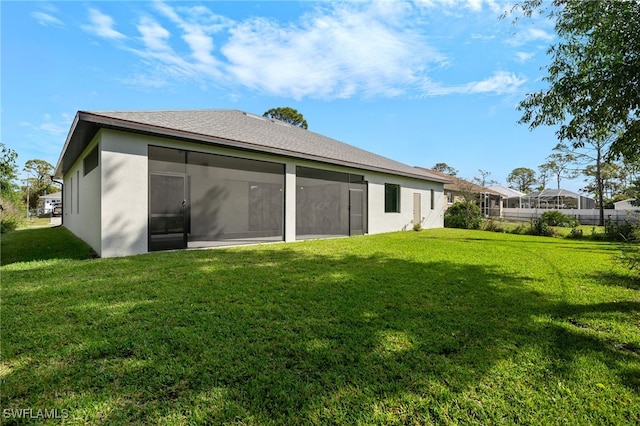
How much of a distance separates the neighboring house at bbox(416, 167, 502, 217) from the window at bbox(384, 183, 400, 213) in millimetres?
5757

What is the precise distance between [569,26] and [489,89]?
5444 millimetres

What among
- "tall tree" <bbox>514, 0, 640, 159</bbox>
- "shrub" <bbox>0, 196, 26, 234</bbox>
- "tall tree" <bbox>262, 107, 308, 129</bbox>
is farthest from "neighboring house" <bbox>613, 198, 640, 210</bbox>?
"tall tree" <bbox>262, 107, 308, 129</bbox>

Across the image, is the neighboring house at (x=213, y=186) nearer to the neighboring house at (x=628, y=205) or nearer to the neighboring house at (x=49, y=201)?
the neighboring house at (x=628, y=205)

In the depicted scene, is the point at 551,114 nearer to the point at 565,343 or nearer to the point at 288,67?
the point at 565,343

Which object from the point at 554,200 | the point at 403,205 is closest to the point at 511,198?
the point at 554,200

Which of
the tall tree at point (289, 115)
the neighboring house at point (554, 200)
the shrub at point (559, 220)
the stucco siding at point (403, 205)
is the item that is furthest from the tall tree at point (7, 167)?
the neighboring house at point (554, 200)

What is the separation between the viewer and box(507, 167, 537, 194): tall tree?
53688 mm

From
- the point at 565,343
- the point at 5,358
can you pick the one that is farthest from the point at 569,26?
the point at 5,358

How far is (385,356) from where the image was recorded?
2318mm

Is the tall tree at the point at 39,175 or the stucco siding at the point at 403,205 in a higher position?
the tall tree at the point at 39,175

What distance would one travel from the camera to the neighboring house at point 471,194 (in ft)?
67.3

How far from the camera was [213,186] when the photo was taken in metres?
13.5

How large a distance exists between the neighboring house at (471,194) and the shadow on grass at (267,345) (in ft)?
52.4

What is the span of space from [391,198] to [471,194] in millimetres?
9551
